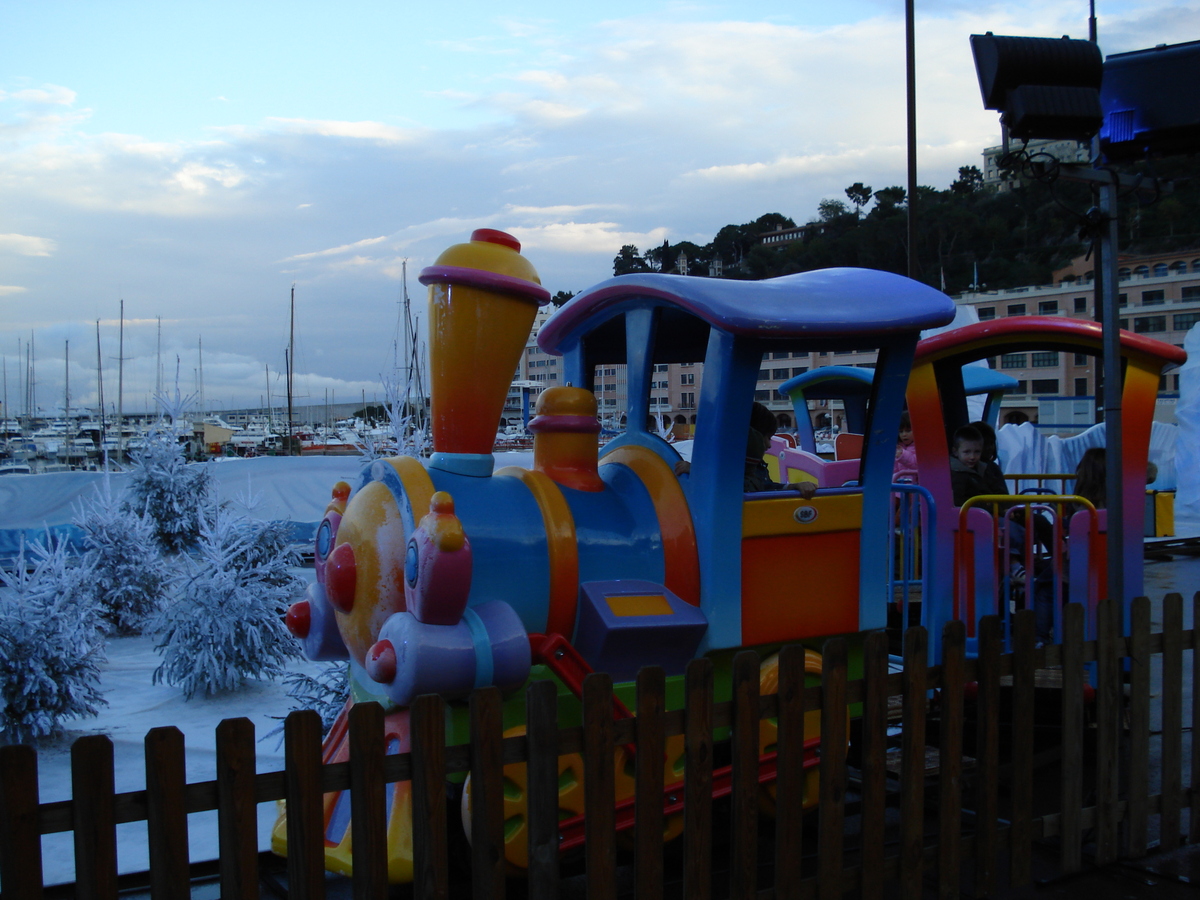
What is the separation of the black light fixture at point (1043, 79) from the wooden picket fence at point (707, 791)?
1765mm

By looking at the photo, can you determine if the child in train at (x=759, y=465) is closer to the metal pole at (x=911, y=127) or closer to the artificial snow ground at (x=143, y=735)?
the artificial snow ground at (x=143, y=735)

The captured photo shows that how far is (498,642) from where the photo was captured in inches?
106

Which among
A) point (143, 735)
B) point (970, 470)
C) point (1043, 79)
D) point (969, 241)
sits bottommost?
point (143, 735)

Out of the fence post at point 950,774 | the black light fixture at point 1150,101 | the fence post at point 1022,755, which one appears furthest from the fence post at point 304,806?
the black light fixture at point 1150,101

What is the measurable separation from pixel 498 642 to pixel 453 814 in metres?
1.00

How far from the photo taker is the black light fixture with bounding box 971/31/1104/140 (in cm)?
315

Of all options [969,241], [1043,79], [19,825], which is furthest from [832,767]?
[969,241]

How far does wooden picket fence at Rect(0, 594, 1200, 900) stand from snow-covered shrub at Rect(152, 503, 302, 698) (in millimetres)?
3255

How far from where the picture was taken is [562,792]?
2.86 meters

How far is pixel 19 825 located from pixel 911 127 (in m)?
11.6

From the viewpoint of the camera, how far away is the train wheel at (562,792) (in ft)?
8.98

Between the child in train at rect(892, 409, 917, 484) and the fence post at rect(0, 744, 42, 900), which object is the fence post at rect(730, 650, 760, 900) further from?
the child in train at rect(892, 409, 917, 484)

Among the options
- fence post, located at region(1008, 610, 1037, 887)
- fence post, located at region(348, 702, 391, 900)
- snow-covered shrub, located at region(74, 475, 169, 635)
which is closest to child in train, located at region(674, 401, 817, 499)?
fence post, located at region(1008, 610, 1037, 887)

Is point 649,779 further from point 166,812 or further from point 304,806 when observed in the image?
point 166,812
